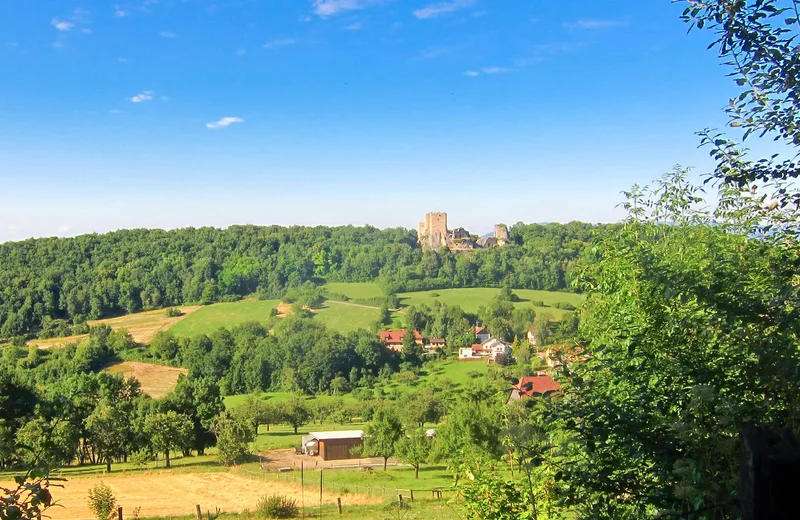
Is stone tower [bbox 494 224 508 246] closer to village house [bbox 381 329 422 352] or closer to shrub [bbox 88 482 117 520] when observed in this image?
village house [bbox 381 329 422 352]

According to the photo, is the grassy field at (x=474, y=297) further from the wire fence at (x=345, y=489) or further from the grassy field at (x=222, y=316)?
the wire fence at (x=345, y=489)

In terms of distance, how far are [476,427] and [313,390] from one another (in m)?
Result: 40.4

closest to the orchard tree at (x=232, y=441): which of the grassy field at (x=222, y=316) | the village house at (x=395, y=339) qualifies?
the village house at (x=395, y=339)

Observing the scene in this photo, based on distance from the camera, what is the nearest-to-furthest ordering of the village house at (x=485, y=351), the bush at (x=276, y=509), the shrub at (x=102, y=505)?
the shrub at (x=102, y=505) → the bush at (x=276, y=509) → the village house at (x=485, y=351)

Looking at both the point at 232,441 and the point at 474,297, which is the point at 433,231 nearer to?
the point at 474,297

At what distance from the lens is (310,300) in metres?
74.4

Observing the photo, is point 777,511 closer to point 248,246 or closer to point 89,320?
point 89,320

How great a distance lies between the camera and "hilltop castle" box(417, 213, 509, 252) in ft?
320

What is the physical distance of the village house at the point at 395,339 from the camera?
63.3 metres

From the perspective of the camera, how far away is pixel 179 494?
20.4 metres

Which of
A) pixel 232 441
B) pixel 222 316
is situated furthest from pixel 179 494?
pixel 222 316

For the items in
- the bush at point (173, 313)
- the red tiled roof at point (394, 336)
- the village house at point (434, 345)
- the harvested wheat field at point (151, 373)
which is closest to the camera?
the harvested wheat field at point (151, 373)

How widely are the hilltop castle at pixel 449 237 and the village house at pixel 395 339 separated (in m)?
34.0

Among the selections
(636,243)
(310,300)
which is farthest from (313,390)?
(636,243)
